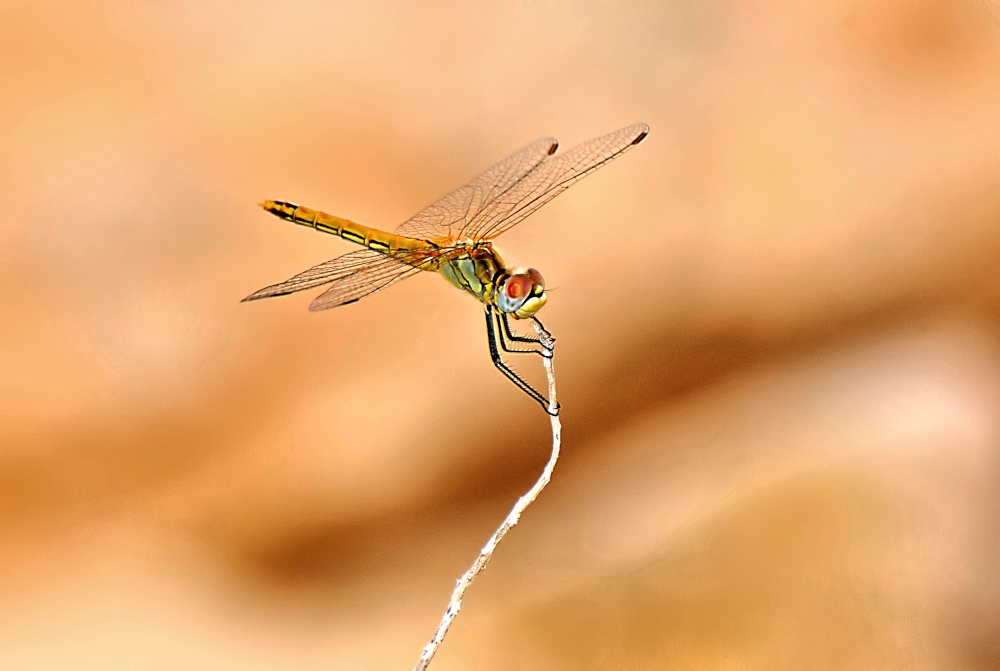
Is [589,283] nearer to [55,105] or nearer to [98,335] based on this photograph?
[98,335]

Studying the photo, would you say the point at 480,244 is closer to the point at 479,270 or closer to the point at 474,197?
the point at 479,270

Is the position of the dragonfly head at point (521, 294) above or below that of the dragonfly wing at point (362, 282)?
below

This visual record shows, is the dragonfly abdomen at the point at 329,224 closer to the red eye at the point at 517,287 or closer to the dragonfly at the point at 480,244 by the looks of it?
the dragonfly at the point at 480,244

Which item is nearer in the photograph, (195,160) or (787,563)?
(787,563)

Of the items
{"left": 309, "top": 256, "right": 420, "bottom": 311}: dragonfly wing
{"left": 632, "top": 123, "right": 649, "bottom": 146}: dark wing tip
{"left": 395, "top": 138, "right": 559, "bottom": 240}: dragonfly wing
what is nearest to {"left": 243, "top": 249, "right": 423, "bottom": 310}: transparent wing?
{"left": 309, "top": 256, "right": 420, "bottom": 311}: dragonfly wing

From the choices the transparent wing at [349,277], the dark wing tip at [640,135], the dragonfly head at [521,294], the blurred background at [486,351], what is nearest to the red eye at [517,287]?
the dragonfly head at [521,294]

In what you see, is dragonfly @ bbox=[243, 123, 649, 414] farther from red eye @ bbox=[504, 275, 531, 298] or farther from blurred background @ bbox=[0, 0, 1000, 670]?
blurred background @ bbox=[0, 0, 1000, 670]

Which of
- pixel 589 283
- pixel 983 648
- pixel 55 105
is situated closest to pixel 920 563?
pixel 983 648
